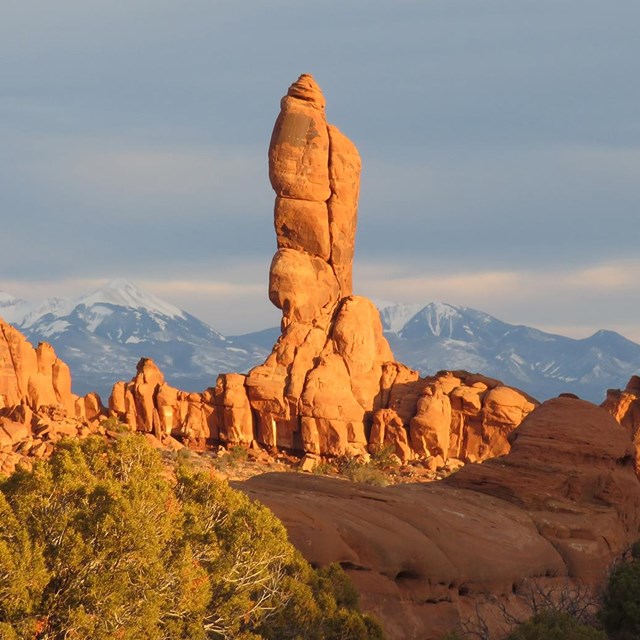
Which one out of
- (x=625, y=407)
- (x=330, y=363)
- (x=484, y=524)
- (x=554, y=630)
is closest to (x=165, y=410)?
(x=330, y=363)

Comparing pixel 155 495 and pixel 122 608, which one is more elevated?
pixel 155 495

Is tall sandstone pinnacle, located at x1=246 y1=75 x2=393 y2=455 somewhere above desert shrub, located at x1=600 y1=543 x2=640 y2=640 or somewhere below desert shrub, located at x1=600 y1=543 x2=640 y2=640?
above

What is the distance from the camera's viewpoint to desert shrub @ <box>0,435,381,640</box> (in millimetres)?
24031

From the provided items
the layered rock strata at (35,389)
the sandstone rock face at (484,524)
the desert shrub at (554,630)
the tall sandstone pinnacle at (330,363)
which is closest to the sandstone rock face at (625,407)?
the tall sandstone pinnacle at (330,363)

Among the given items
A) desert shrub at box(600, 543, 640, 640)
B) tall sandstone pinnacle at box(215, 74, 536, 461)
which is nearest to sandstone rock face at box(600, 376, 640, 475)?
tall sandstone pinnacle at box(215, 74, 536, 461)

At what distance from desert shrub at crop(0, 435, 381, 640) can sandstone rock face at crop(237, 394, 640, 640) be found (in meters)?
3.86

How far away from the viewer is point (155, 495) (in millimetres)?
26203

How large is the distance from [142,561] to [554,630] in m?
10.4

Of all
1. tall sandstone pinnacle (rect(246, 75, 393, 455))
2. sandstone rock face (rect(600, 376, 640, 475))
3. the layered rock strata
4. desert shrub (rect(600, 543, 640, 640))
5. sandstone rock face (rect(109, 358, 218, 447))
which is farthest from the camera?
sandstone rock face (rect(109, 358, 218, 447))

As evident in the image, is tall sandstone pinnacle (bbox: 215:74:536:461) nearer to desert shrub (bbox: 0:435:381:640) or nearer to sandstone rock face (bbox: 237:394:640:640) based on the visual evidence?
sandstone rock face (bbox: 237:394:640:640)

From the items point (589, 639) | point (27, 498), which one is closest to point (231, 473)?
point (589, 639)

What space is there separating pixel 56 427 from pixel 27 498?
1702 inches

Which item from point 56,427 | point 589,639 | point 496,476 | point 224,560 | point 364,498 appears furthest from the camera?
point 56,427

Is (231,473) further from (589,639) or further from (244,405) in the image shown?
(589,639)
